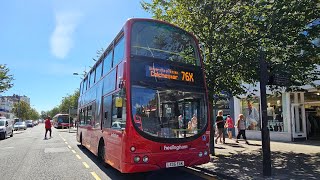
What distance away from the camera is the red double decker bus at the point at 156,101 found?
293 inches

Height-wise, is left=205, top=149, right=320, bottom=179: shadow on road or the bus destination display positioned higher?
the bus destination display

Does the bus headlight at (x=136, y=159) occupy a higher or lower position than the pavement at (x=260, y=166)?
higher

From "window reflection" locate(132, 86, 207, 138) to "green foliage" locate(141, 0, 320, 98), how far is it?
331 centimetres

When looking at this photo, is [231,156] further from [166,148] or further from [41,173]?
[41,173]

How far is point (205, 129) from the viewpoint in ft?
27.4

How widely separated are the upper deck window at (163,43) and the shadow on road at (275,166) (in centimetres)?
335

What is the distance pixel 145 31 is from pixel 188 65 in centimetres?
153

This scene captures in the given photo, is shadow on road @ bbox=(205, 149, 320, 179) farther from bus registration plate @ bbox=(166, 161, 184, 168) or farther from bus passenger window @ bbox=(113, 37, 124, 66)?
bus passenger window @ bbox=(113, 37, 124, 66)

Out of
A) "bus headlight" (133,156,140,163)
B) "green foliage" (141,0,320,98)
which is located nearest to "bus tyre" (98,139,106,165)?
"bus headlight" (133,156,140,163)

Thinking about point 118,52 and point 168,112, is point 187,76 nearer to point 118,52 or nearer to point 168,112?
point 168,112

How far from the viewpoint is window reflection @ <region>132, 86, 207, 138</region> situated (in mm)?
7547

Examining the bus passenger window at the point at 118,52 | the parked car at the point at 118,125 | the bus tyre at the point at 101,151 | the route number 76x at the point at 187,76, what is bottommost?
the bus tyre at the point at 101,151

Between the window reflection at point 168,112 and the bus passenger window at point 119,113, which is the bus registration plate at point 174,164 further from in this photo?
the bus passenger window at point 119,113

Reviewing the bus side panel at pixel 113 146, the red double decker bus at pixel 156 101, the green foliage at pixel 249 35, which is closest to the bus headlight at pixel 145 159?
the red double decker bus at pixel 156 101
